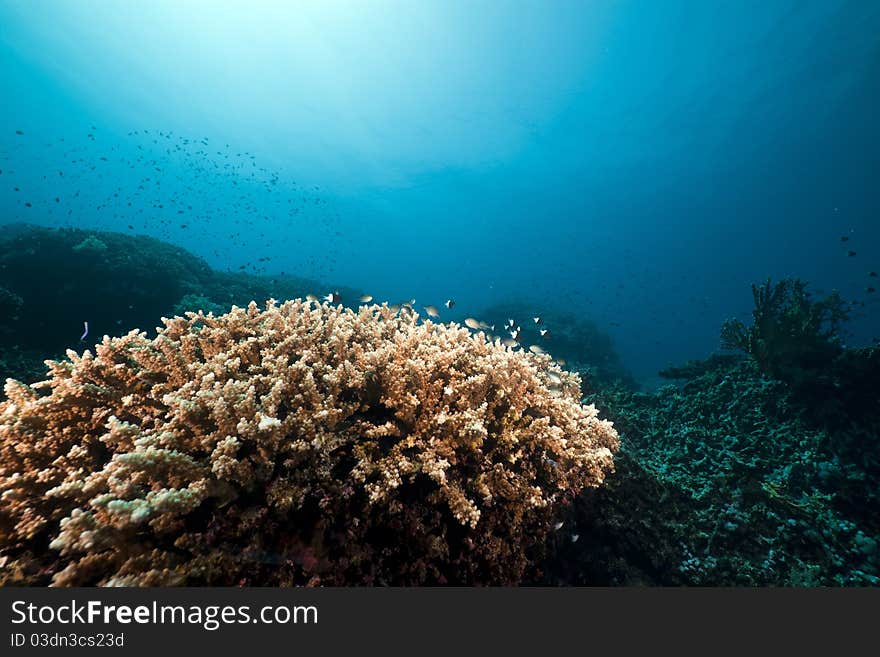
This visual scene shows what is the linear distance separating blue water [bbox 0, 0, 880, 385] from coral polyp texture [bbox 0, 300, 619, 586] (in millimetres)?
21494

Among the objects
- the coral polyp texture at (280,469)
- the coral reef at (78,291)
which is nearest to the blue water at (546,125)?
the coral reef at (78,291)

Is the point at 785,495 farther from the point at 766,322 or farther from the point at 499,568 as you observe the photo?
the point at 499,568

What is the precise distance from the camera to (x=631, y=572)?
384cm

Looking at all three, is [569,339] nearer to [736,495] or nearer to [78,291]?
[736,495]

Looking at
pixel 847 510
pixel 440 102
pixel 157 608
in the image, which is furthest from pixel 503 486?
pixel 440 102

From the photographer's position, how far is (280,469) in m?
2.66

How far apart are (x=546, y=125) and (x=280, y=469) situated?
269ft

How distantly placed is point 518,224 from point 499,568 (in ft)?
513

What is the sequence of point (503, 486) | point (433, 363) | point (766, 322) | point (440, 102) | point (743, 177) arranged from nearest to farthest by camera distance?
point (503, 486), point (433, 363), point (766, 322), point (440, 102), point (743, 177)

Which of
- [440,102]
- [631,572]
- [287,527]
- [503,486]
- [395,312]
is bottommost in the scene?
[631,572]

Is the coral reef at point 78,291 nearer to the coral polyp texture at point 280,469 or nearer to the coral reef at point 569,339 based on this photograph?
the coral polyp texture at point 280,469

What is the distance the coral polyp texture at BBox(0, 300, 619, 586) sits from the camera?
6.99 feet

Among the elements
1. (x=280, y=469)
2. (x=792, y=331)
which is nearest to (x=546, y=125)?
(x=792, y=331)

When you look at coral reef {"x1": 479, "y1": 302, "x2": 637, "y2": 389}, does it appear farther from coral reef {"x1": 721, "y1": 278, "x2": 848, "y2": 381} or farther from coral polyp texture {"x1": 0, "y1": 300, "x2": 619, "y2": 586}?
coral polyp texture {"x1": 0, "y1": 300, "x2": 619, "y2": 586}
